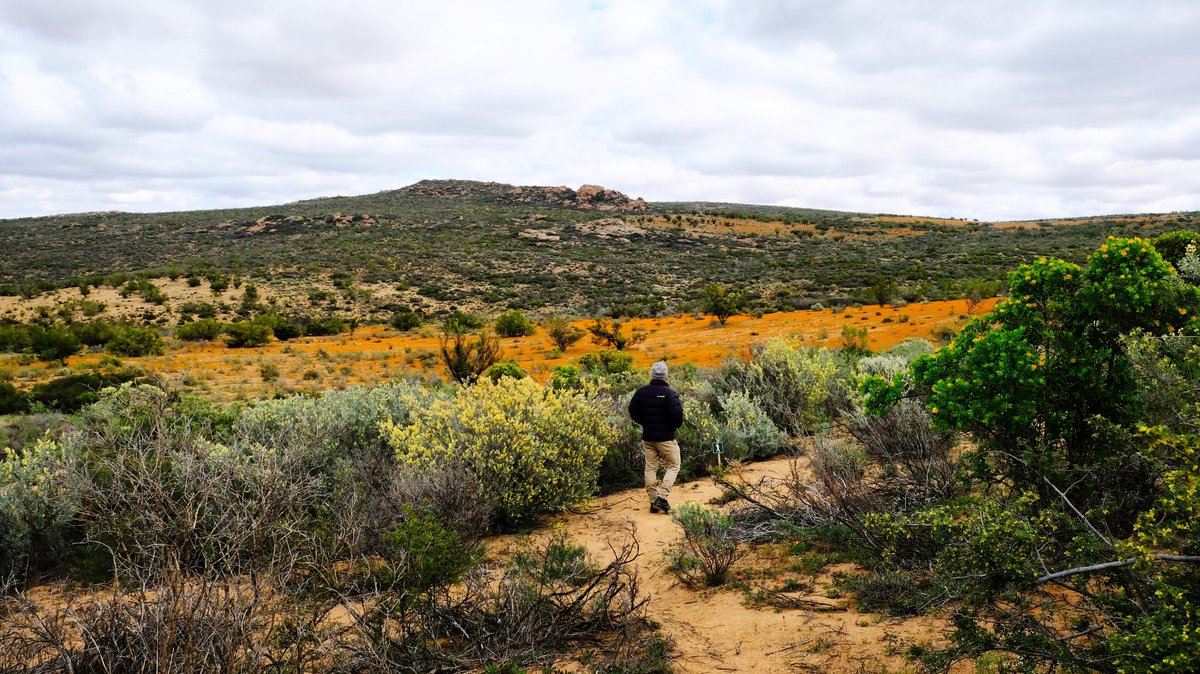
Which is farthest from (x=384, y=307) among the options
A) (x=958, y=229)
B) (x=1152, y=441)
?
(x=958, y=229)

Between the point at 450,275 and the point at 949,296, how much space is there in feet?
112

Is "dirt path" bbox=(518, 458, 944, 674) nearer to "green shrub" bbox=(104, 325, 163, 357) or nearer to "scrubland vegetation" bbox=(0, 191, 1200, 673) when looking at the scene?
"scrubland vegetation" bbox=(0, 191, 1200, 673)

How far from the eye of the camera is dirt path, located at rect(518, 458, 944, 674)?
3.85 meters

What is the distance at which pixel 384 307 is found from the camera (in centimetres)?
3766

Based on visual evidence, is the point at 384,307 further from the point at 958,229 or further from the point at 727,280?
the point at 958,229

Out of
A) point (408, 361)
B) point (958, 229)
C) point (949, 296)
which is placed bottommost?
point (408, 361)

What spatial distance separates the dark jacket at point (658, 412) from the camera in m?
7.34

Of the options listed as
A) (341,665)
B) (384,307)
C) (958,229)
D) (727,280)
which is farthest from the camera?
(958,229)

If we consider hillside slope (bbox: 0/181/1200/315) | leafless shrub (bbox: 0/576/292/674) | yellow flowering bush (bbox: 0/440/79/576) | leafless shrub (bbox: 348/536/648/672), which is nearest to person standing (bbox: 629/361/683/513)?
leafless shrub (bbox: 348/536/648/672)

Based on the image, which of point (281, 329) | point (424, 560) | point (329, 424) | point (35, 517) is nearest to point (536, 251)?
point (281, 329)

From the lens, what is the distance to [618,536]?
21.7 feet

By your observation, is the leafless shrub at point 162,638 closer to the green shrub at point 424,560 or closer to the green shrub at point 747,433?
the green shrub at point 424,560

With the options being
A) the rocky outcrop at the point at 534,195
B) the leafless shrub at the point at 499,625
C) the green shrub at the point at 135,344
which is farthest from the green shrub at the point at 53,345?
the rocky outcrop at the point at 534,195

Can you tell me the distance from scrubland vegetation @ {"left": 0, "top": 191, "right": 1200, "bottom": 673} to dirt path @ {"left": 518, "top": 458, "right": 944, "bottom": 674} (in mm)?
162
